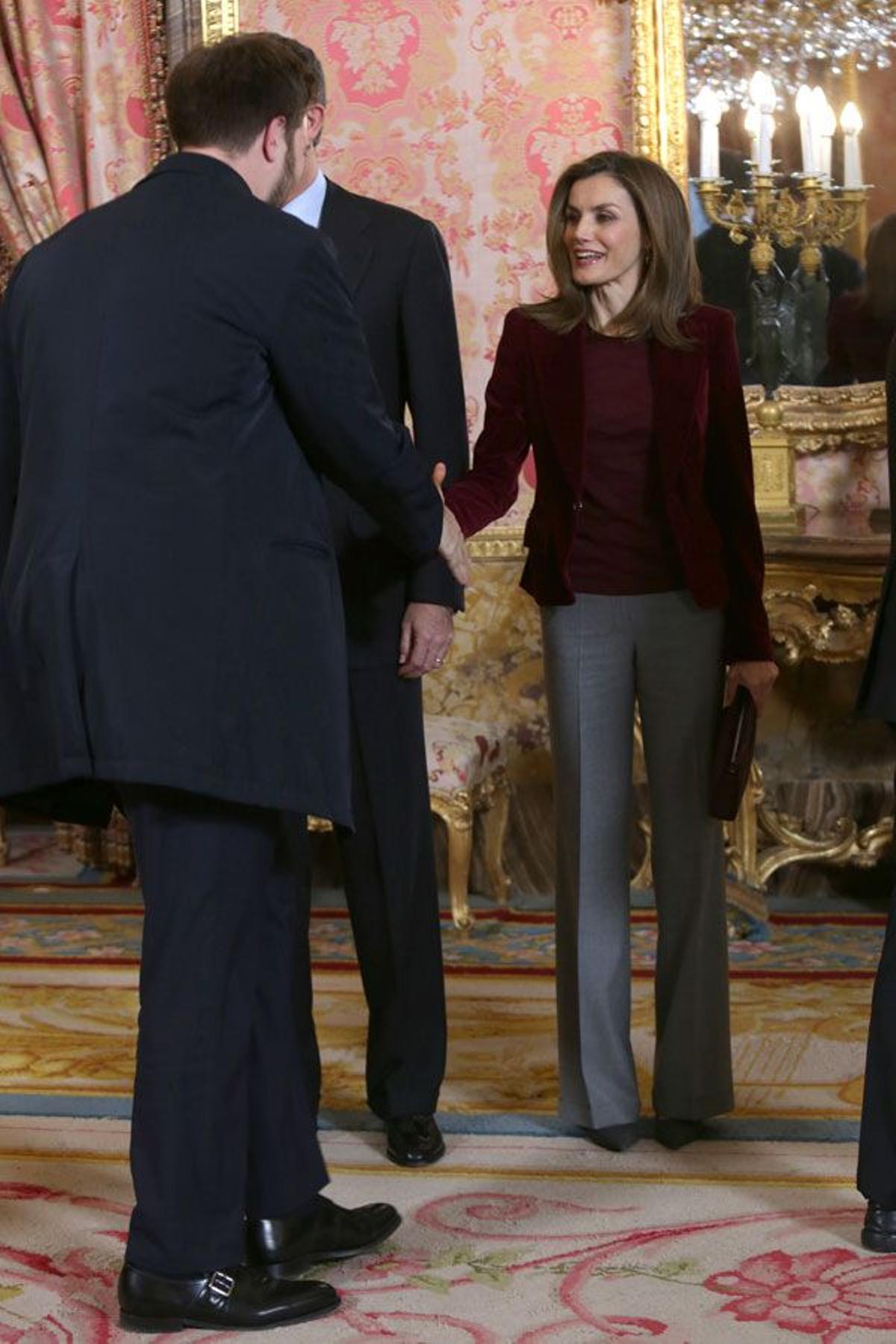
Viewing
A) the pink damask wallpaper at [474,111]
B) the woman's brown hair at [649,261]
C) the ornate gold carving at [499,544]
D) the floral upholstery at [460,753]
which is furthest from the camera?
the ornate gold carving at [499,544]

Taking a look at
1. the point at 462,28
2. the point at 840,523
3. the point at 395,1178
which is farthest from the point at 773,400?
the point at 395,1178

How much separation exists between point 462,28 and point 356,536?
301 cm

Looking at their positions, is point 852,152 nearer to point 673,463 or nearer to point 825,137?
point 825,137

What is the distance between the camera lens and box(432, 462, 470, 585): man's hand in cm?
293

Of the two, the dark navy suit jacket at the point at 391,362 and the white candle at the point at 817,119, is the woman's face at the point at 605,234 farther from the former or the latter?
the white candle at the point at 817,119

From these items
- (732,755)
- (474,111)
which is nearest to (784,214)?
(474,111)

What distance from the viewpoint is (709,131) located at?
549 centimetres

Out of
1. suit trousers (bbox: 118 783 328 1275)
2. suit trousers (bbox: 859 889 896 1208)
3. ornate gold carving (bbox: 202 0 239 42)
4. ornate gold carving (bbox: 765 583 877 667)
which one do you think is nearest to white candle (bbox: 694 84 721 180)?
A: ornate gold carving (bbox: 765 583 877 667)

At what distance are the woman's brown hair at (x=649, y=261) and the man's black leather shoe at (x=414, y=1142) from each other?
4.70ft

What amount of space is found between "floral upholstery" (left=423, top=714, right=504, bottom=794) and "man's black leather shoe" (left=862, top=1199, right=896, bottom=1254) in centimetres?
246

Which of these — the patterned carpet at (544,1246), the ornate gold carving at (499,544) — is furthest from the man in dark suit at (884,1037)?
the ornate gold carving at (499,544)

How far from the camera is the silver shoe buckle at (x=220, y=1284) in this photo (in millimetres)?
2582

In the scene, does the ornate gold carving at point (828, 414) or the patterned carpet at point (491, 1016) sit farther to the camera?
the ornate gold carving at point (828, 414)

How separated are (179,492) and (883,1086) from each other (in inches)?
52.2
